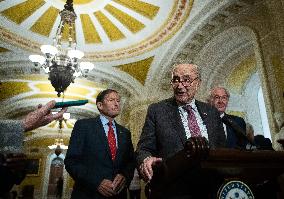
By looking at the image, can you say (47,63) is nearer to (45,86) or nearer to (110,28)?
(110,28)

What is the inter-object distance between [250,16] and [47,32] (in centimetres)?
614

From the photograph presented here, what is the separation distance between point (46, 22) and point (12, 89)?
4.97 m

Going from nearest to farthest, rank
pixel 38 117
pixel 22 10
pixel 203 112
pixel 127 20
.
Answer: pixel 38 117
pixel 203 112
pixel 22 10
pixel 127 20

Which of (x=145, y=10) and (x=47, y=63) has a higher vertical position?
(x=145, y=10)

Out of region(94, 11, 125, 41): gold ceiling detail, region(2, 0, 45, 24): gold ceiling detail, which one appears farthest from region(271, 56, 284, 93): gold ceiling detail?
region(2, 0, 45, 24): gold ceiling detail

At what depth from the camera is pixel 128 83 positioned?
34.8 feet

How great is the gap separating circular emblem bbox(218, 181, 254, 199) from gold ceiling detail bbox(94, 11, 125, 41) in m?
7.94

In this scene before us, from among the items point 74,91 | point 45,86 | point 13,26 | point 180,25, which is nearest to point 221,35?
point 180,25

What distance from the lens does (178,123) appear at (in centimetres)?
189

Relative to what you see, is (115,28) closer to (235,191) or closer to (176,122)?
(176,122)

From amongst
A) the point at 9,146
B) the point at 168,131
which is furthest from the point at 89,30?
the point at 9,146

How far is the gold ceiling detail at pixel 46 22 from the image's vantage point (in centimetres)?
Result: 839

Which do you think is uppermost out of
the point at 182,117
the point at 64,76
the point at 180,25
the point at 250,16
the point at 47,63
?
the point at 180,25

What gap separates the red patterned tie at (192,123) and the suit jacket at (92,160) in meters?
0.90
